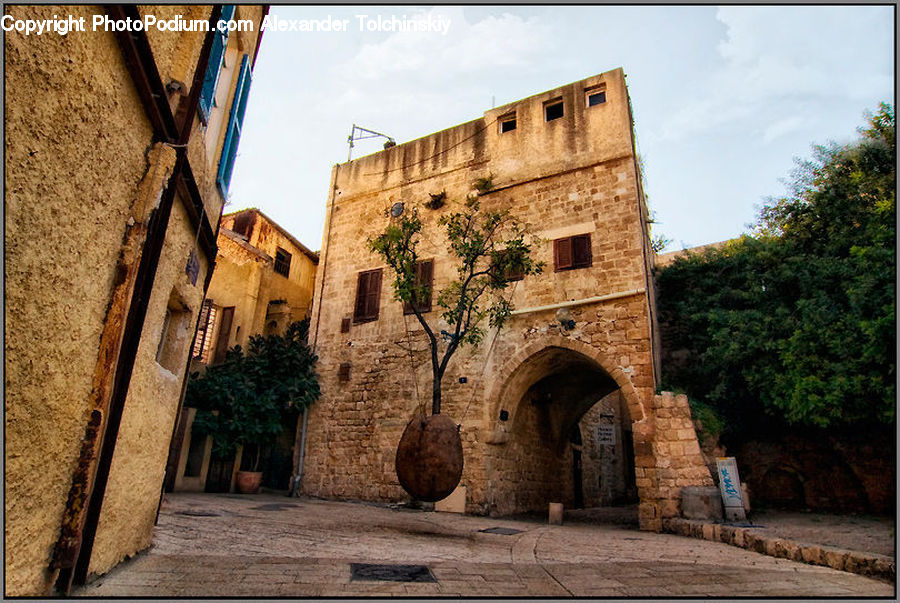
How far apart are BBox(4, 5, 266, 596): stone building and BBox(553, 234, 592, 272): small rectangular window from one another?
7.70 meters

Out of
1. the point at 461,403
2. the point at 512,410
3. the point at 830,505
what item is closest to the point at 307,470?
the point at 461,403

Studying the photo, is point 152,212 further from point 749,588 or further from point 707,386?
point 707,386

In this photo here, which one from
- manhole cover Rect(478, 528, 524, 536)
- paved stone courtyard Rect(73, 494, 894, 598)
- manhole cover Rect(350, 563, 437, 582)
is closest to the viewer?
paved stone courtyard Rect(73, 494, 894, 598)

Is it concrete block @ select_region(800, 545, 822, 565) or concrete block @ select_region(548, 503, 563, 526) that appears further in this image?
concrete block @ select_region(548, 503, 563, 526)

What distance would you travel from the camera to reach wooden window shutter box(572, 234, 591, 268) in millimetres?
10289

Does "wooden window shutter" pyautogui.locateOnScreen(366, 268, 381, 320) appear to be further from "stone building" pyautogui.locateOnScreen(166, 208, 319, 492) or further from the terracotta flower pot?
the terracotta flower pot

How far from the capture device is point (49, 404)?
7.75 feet

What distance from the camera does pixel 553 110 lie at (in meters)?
12.0

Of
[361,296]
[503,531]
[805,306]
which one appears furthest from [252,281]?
[805,306]

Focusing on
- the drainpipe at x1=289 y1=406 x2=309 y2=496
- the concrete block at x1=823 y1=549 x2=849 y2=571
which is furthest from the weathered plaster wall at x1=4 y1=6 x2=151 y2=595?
the drainpipe at x1=289 y1=406 x2=309 y2=496

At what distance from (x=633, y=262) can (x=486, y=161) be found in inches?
181

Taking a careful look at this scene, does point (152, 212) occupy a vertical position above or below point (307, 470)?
above

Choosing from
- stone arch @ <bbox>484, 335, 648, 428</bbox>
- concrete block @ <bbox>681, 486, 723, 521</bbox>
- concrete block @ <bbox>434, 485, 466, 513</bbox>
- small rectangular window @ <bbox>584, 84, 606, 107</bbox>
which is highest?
small rectangular window @ <bbox>584, 84, 606, 107</bbox>

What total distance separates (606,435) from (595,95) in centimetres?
1065
